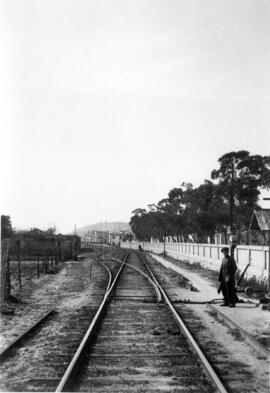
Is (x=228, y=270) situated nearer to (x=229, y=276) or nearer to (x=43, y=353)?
(x=229, y=276)

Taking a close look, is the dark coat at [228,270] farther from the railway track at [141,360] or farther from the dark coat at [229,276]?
the railway track at [141,360]

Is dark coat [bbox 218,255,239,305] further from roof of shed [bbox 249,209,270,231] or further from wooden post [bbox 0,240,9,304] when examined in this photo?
roof of shed [bbox 249,209,270,231]

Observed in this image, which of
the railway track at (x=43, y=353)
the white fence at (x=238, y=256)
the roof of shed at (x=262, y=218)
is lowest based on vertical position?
the railway track at (x=43, y=353)

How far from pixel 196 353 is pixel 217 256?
23.2 m

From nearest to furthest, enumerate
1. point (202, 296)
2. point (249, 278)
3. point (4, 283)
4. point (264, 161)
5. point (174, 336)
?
point (174, 336)
point (4, 283)
point (202, 296)
point (249, 278)
point (264, 161)

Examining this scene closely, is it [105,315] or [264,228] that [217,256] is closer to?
[264,228]

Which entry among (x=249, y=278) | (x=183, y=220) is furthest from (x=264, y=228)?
(x=183, y=220)

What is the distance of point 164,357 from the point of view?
784 centimetres

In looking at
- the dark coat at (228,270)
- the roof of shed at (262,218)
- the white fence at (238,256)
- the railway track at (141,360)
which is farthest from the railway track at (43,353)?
the roof of shed at (262,218)

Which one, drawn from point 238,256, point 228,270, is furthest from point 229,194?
point 228,270

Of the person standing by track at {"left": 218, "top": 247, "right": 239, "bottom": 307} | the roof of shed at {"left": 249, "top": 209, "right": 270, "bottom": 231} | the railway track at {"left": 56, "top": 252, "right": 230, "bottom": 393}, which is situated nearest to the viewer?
the railway track at {"left": 56, "top": 252, "right": 230, "bottom": 393}

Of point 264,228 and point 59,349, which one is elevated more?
point 264,228

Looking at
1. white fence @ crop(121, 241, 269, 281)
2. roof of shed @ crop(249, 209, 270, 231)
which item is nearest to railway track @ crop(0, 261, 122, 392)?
white fence @ crop(121, 241, 269, 281)

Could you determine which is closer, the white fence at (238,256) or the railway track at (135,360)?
the railway track at (135,360)
